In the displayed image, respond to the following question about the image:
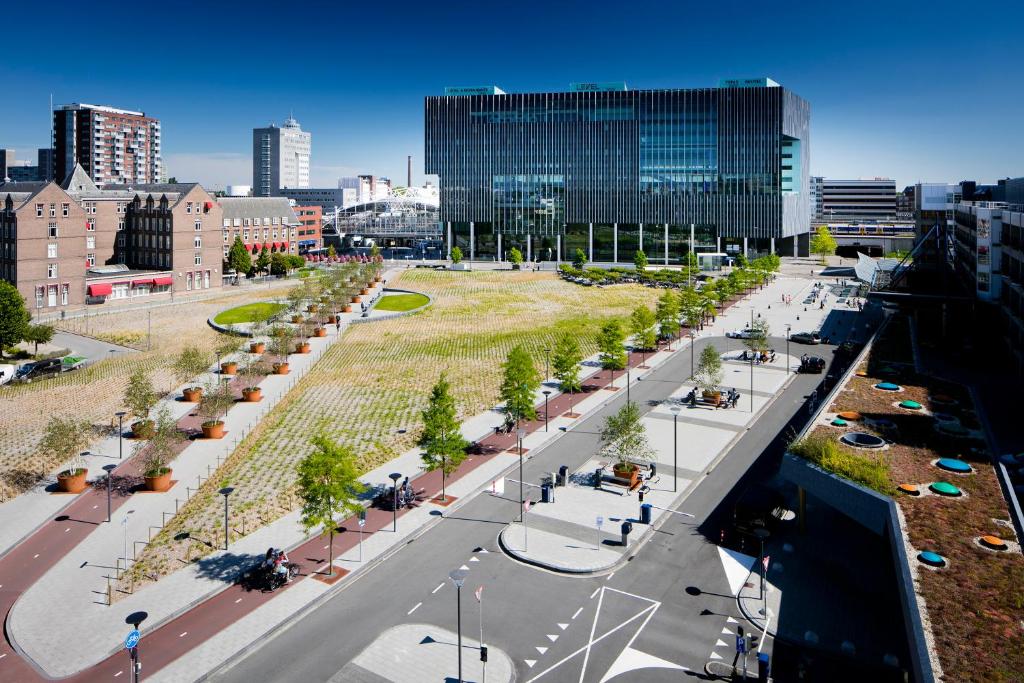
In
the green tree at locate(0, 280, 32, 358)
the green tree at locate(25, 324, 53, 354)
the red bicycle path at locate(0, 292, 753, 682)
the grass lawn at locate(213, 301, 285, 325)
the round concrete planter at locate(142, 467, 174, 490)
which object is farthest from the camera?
the grass lawn at locate(213, 301, 285, 325)

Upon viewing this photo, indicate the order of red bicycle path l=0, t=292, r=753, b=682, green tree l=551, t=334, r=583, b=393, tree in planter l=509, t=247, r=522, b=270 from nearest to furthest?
red bicycle path l=0, t=292, r=753, b=682 < green tree l=551, t=334, r=583, b=393 < tree in planter l=509, t=247, r=522, b=270

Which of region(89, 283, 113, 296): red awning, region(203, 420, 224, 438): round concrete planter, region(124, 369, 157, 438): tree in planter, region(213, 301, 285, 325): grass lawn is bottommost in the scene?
region(203, 420, 224, 438): round concrete planter

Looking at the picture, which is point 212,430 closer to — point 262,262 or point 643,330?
point 643,330

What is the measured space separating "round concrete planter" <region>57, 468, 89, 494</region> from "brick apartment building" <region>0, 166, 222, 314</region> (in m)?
62.4

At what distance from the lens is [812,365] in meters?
66.4

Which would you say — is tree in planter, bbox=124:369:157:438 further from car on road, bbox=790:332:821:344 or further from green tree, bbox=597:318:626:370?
car on road, bbox=790:332:821:344

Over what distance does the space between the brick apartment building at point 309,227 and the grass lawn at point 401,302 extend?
7574 cm

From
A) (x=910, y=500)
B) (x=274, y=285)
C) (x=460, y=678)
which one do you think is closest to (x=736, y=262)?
(x=274, y=285)

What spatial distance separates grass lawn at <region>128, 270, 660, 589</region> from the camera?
3656 cm

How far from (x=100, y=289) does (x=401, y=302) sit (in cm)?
3948

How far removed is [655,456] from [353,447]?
18177mm

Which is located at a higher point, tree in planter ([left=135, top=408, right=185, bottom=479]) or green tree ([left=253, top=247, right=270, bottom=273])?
green tree ([left=253, top=247, right=270, bottom=273])

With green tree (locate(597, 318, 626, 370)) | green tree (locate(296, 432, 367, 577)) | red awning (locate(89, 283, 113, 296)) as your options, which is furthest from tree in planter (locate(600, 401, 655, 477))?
red awning (locate(89, 283, 113, 296))

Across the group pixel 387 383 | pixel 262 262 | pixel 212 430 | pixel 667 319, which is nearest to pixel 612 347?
pixel 667 319
